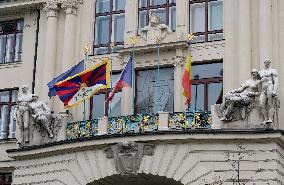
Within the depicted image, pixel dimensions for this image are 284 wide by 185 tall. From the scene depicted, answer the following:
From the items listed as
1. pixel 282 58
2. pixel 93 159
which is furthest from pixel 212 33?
pixel 93 159

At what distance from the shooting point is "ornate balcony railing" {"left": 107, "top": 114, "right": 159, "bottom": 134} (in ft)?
92.7

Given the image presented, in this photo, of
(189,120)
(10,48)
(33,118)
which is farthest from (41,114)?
(10,48)

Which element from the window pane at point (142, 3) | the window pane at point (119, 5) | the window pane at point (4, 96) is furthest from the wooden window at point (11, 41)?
the window pane at point (142, 3)

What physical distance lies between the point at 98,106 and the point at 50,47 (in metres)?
3.49

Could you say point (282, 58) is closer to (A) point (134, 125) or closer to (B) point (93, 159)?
(A) point (134, 125)

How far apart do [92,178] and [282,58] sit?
830cm

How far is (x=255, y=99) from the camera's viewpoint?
27234 millimetres

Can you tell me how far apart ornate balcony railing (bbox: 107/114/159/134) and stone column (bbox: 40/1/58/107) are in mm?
4191

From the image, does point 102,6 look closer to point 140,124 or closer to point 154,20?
point 154,20

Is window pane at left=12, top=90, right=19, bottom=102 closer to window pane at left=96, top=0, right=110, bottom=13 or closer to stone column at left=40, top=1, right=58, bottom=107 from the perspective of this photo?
stone column at left=40, top=1, right=58, bottom=107

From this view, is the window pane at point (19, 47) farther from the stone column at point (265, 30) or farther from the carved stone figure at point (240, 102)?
the stone column at point (265, 30)

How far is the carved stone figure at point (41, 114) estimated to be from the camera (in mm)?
29906

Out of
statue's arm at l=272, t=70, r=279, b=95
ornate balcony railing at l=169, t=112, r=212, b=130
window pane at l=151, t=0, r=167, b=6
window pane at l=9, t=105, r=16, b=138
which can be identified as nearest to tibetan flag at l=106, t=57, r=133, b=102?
ornate balcony railing at l=169, t=112, r=212, b=130

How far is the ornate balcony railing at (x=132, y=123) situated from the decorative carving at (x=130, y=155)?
0.73m
